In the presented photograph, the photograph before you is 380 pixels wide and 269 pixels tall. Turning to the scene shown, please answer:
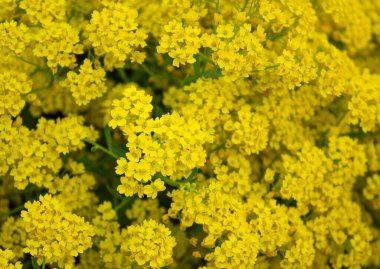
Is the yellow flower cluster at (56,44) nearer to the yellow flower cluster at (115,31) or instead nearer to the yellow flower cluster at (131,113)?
the yellow flower cluster at (115,31)

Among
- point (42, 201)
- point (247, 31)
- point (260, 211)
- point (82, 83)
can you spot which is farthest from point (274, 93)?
point (42, 201)

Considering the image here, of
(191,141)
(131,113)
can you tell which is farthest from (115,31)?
(191,141)

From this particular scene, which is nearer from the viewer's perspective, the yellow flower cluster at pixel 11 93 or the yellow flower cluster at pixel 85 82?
the yellow flower cluster at pixel 11 93

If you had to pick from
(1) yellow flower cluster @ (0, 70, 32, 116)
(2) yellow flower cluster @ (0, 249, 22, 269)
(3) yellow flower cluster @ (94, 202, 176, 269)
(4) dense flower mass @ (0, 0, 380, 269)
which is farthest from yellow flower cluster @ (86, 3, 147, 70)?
(2) yellow flower cluster @ (0, 249, 22, 269)

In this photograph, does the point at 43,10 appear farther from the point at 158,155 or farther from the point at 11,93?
the point at 158,155

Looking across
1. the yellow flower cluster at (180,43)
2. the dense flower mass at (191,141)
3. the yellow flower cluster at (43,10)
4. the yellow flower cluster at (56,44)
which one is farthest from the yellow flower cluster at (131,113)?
the yellow flower cluster at (43,10)

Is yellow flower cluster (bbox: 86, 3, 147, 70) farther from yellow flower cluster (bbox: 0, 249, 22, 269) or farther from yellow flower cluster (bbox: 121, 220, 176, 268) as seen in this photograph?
yellow flower cluster (bbox: 0, 249, 22, 269)

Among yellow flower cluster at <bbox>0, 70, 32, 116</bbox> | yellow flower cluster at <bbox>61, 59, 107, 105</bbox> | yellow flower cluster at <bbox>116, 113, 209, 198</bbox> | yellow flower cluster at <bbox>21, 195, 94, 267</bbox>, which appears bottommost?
yellow flower cluster at <bbox>21, 195, 94, 267</bbox>
